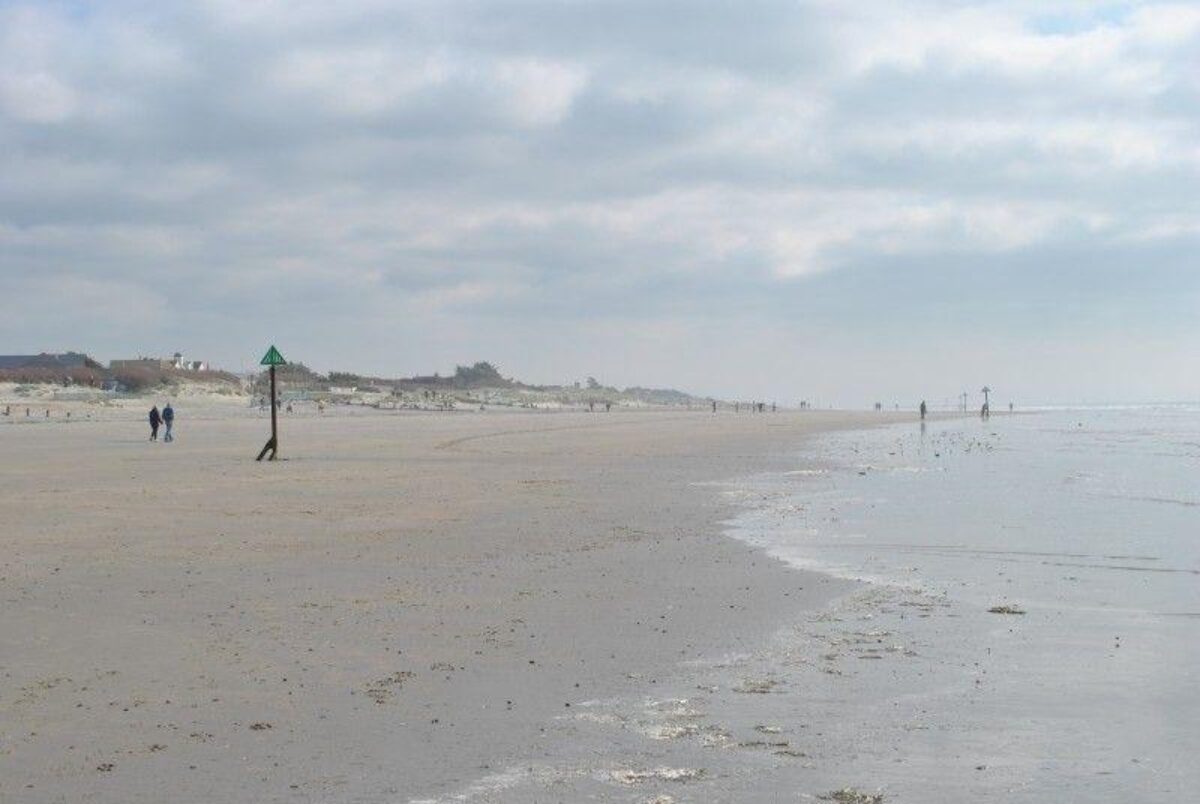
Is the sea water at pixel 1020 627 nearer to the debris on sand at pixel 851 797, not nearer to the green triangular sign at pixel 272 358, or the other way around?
the debris on sand at pixel 851 797

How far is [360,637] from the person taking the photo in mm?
8156

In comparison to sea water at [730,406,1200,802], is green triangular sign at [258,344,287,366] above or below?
above

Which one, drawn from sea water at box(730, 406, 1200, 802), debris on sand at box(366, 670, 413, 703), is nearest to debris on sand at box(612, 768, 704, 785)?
sea water at box(730, 406, 1200, 802)

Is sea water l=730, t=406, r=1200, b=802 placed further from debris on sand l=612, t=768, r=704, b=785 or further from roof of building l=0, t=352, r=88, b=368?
roof of building l=0, t=352, r=88, b=368

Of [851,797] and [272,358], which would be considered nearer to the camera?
[851,797]

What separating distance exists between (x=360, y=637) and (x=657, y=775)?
3495mm

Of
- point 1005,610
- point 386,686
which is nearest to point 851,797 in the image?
point 386,686

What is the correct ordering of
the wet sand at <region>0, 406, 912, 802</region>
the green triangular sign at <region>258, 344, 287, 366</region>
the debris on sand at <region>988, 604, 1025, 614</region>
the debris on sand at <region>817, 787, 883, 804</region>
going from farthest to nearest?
the green triangular sign at <region>258, 344, 287, 366</region> → the debris on sand at <region>988, 604, 1025, 614</region> → the wet sand at <region>0, 406, 912, 802</region> → the debris on sand at <region>817, 787, 883, 804</region>

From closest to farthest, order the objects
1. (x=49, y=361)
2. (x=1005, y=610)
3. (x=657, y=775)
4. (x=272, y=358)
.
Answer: (x=657, y=775) < (x=1005, y=610) < (x=272, y=358) < (x=49, y=361)

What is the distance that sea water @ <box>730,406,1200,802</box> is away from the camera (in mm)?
5473

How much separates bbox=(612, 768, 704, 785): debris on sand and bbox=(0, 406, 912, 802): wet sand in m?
0.01

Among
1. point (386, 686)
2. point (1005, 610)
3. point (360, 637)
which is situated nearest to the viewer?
point (386, 686)

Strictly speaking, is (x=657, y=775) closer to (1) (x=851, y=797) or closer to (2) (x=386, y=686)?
(1) (x=851, y=797)

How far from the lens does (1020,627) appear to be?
8680 mm
